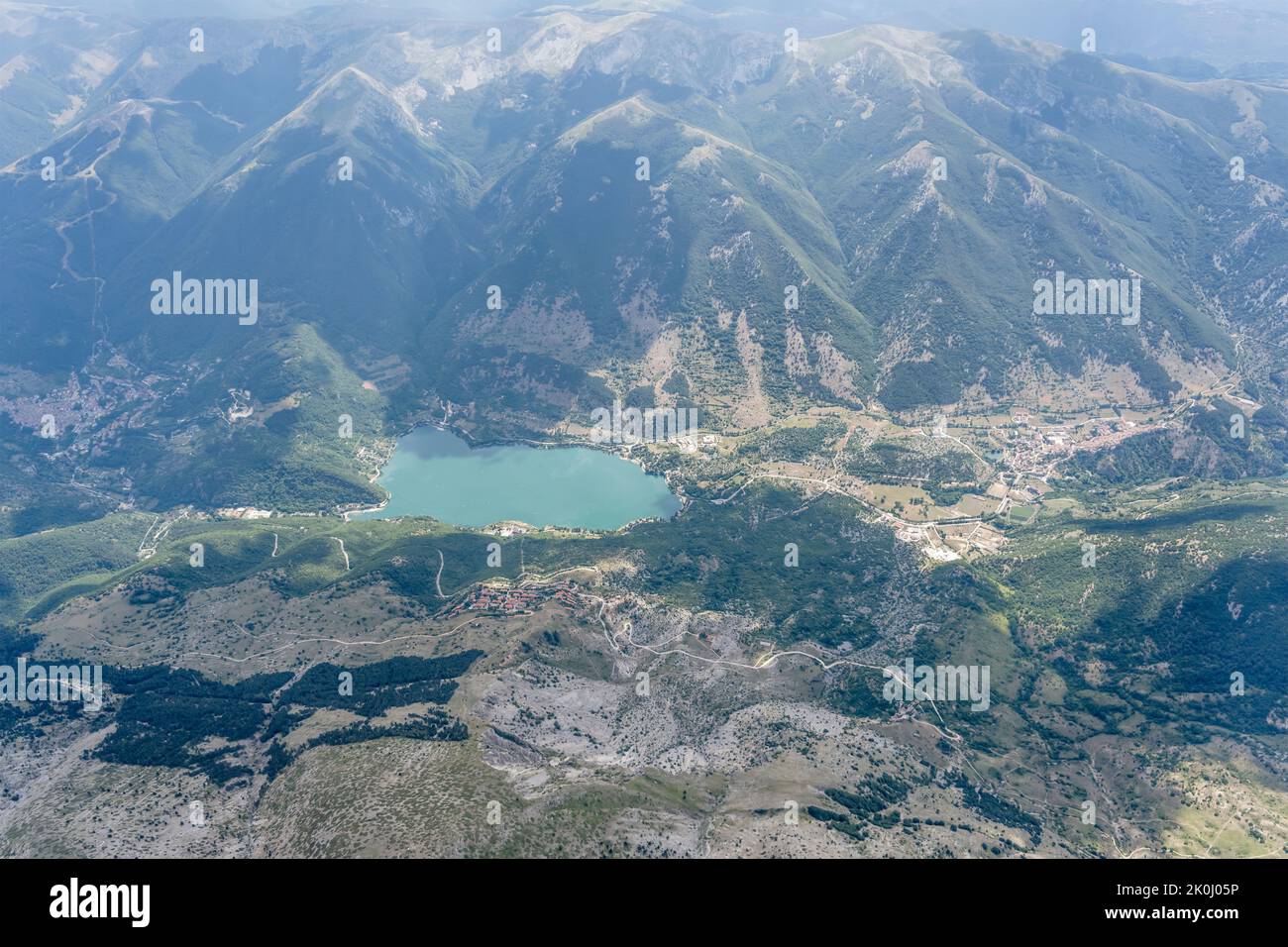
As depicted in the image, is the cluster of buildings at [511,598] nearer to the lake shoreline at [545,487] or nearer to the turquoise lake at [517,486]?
the lake shoreline at [545,487]

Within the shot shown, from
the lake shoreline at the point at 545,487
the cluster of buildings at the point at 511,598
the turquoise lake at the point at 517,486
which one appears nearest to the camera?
the cluster of buildings at the point at 511,598

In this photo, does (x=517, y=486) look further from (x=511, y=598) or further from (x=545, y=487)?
(x=511, y=598)

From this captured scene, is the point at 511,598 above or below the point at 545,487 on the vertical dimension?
below

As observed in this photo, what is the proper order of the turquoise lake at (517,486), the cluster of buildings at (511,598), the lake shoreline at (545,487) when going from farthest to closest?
the turquoise lake at (517,486), the lake shoreline at (545,487), the cluster of buildings at (511,598)

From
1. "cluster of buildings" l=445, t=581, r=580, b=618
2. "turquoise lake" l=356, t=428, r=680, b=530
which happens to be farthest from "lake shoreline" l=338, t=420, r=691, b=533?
"cluster of buildings" l=445, t=581, r=580, b=618

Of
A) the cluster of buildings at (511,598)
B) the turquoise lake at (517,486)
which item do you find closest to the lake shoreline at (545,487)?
the turquoise lake at (517,486)

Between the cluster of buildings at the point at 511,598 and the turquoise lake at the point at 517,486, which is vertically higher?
the turquoise lake at the point at 517,486

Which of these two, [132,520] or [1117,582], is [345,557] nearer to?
[132,520]

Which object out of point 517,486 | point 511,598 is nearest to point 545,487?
point 517,486
